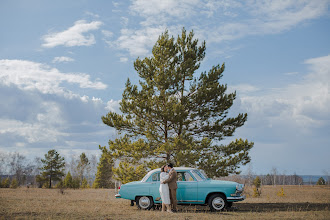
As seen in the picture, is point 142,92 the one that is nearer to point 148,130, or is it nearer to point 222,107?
point 148,130

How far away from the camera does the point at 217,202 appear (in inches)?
505

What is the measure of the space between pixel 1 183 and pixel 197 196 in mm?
44379

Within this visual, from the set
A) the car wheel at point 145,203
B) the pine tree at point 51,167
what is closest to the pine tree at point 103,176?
the pine tree at point 51,167

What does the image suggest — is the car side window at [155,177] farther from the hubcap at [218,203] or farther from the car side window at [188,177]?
the hubcap at [218,203]

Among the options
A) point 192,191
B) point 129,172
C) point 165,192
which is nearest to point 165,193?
point 165,192

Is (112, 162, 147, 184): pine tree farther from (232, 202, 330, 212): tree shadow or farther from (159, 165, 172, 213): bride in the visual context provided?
(159, 165, 172, 213): bride

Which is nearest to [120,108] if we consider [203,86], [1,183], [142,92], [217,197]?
[142,92]

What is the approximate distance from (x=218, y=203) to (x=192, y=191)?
115cm

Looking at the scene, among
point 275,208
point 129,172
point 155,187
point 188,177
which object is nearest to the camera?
point 188,177

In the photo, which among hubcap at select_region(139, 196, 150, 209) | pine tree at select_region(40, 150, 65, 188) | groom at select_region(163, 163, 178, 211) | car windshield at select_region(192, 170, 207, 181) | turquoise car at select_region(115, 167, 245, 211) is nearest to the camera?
groom at select_region(163, 163, 178, 211)

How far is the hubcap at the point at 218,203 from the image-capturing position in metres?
12.8

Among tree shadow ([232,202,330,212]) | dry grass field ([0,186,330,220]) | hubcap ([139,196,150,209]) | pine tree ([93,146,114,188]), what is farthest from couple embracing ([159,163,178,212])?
pine tree ([93,146,114,188])

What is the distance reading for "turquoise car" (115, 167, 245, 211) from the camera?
42.0 ft

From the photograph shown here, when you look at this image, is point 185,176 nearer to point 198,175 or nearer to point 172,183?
point 198,175
